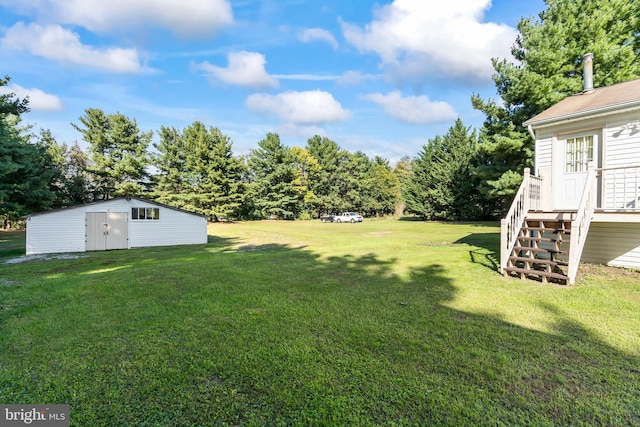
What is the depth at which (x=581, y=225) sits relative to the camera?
5996 millimetres

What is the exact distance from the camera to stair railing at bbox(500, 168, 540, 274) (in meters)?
6.51

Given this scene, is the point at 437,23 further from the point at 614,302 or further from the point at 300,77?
the point at 614,302

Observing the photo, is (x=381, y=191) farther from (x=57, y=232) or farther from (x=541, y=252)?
(x=541, y=252)

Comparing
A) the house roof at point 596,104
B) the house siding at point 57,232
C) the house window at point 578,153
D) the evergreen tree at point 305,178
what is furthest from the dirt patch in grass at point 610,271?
the evergreen tree at point 305,178

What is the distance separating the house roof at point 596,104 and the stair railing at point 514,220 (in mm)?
1896

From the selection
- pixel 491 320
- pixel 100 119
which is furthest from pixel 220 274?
pixel 100 119

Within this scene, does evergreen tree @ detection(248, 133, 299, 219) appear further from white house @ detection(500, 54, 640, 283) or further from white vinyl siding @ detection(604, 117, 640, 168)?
white vinyl siding @ detection(604, 117, 640, 168)

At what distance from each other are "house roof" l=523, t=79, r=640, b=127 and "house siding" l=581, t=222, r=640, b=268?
A: 8.76 feet

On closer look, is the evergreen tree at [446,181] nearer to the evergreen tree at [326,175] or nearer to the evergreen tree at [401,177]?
the evergreen tree at [401,177]

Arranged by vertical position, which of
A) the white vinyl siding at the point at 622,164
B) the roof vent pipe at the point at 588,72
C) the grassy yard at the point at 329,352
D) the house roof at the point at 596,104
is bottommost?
the grassy yard at the point at 329,352

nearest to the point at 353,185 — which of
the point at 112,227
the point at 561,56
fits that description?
the point at 561,56

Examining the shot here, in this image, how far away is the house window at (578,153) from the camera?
7.30 metres

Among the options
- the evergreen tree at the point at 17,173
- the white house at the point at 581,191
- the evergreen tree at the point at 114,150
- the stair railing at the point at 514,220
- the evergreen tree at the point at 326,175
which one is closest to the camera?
the white house at the point at 581,191

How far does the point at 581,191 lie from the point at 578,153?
101 cm
